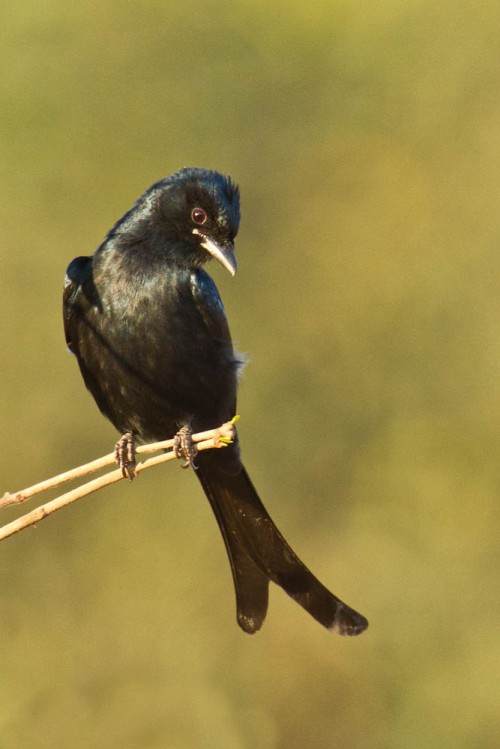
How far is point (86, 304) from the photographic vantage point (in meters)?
5.06

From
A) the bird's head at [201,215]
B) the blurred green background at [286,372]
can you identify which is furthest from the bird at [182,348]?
the blurred green background at [286,372]

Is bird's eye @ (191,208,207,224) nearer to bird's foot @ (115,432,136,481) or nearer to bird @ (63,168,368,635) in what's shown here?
bird @ (63,168,368,635)

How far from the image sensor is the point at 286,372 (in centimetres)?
803

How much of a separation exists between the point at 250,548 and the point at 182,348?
982mm

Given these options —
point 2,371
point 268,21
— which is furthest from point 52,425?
point 268,21

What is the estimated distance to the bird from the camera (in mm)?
4961

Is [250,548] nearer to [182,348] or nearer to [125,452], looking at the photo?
[125,452]

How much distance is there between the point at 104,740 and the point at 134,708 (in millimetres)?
245

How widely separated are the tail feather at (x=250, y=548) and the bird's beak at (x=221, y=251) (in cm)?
88

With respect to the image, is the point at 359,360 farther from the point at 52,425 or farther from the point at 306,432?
the point at 52,425

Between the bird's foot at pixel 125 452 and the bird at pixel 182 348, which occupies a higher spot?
the bird at pixel 182 348

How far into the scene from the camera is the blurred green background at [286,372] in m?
7.16

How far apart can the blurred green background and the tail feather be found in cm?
190

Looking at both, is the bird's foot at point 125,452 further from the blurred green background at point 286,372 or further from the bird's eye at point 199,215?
the blurred green background at point 286,372
